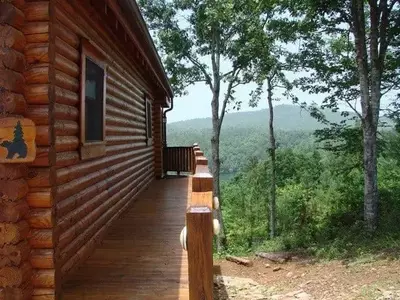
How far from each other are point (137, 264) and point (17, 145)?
216 centimetres

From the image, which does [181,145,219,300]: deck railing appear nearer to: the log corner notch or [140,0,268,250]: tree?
the log corner notch

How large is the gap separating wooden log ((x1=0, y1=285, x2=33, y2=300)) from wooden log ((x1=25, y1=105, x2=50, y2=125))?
1385 mm

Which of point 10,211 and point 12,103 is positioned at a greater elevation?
point 12,103

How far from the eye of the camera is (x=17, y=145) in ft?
9.32

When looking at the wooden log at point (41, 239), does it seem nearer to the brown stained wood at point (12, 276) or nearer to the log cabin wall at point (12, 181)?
the log cabin wall at point (12, 181)

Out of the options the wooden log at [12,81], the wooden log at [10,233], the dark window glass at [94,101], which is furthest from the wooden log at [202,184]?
the dark window glass at [94,101]

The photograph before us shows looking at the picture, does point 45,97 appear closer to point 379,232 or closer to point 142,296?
point 142,296

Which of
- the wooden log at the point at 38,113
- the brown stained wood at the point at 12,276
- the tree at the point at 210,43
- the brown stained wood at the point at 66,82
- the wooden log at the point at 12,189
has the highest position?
the tree at the point at 210,43

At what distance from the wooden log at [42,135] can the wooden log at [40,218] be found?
579mm

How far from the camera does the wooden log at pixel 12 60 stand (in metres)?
2.82

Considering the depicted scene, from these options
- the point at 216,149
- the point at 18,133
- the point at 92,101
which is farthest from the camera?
the point at 216,149

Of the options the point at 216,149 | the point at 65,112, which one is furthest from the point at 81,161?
the point at 216,149

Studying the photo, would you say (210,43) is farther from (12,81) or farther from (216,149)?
(12,81)

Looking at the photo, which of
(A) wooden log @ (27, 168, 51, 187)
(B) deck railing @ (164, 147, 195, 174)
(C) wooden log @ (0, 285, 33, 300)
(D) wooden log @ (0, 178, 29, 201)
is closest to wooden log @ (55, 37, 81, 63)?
(A) wooden log @ (27, 168, 51, 187)
